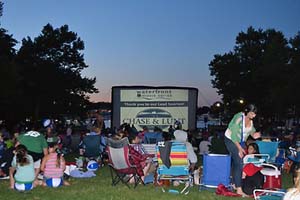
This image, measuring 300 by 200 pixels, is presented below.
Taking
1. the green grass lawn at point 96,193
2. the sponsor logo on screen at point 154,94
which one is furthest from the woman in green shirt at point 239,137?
the sponsor logo on screen at point 154,94

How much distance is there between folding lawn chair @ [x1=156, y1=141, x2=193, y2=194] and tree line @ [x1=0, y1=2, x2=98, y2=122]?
1074 inches

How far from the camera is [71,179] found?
929cm

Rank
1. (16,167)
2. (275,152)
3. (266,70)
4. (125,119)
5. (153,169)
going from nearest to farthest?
1. (16,167)
2. (153,169)
3. (275,152)
4. (125,119)
5. (266,70)

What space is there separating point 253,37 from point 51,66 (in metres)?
20.8

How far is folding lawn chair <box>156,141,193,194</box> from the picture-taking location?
7984 mm

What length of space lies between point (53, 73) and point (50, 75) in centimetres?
49

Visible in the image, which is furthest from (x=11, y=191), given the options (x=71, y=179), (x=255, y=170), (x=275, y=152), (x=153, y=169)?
(x=275, y=152)

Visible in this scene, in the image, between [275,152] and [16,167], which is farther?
[275,152]

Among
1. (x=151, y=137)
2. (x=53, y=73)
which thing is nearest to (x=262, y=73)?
(x=53, y=73)

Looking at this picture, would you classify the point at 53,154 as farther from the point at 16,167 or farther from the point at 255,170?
the point at 255,170

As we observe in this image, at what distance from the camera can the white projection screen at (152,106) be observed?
64.1ft

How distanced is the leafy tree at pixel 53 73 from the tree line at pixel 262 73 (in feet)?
43.9

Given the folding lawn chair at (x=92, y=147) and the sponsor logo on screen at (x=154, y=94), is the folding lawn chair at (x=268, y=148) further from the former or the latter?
the sponsor logo on screen at (x=154, y=94)

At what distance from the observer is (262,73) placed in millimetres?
39469
